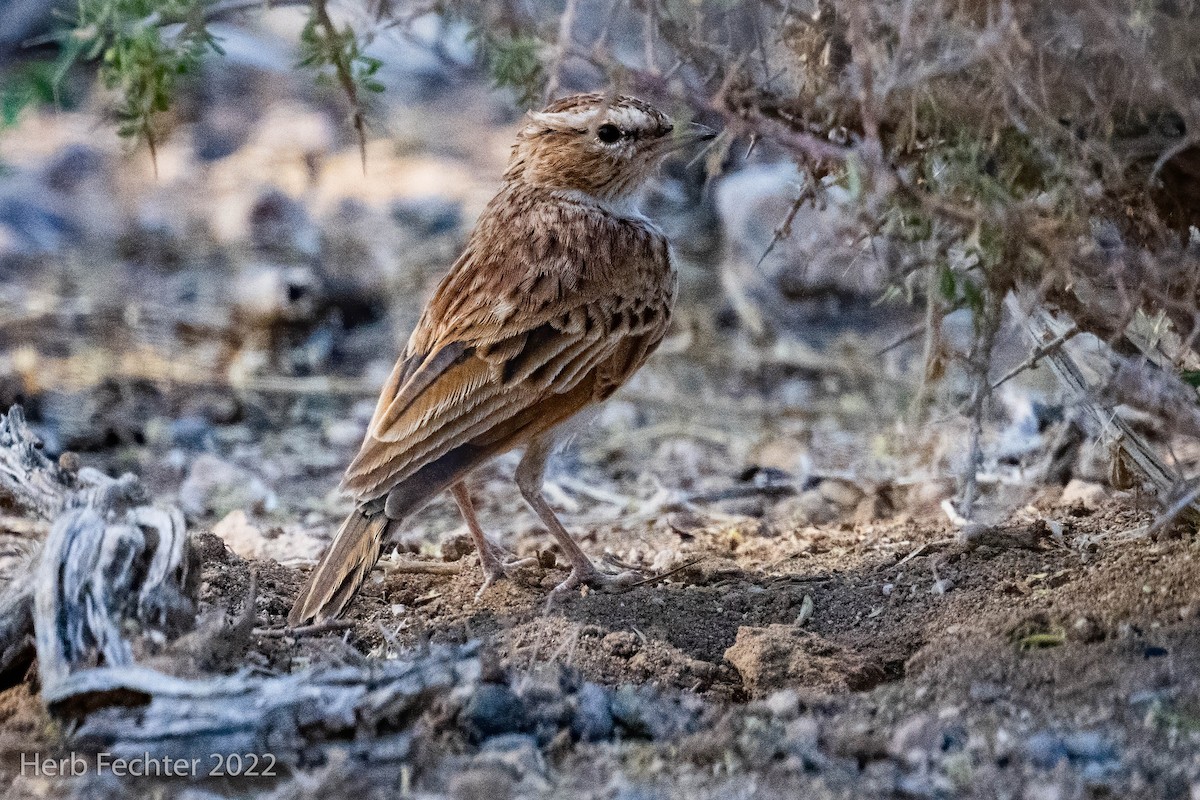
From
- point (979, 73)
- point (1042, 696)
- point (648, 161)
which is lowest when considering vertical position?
point (1042, 696)

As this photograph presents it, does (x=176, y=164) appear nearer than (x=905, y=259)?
No

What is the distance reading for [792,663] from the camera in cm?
386

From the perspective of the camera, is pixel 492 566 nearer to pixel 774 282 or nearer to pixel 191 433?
pixel 191 433

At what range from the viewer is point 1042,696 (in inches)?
130

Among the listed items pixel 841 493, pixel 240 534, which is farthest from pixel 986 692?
pixel 240 534

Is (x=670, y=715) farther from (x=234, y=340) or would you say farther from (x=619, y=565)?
(x=234, y=340)

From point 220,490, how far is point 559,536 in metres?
2.29

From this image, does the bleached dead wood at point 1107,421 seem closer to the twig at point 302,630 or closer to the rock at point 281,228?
the twig at point 302,630

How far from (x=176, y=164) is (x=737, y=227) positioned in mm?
3879

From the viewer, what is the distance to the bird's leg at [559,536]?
498 cm

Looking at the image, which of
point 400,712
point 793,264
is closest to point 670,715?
point 400,712

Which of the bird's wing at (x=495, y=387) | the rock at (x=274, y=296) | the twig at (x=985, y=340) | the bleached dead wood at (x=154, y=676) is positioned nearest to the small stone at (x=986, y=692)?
the twig at (x=985, y=340)

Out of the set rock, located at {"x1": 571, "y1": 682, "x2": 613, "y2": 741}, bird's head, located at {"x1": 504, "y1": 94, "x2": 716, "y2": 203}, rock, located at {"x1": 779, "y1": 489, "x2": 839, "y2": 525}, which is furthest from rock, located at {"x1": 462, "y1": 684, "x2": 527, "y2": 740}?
rock, located at {"x1": 779, "y1": 489, "x2": 839, "y2": 525}

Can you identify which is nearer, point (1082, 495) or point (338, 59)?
point (338, 59)
